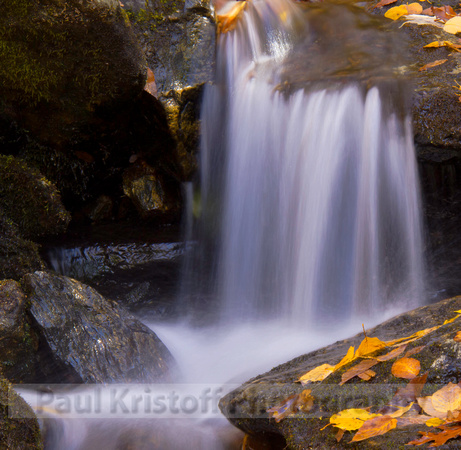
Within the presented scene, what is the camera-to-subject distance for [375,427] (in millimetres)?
1433

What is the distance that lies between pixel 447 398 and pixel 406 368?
194 millimetres

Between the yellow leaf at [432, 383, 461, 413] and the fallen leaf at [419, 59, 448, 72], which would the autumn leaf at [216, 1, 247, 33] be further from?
the yellow leaf at [432, 383, 461, 413]

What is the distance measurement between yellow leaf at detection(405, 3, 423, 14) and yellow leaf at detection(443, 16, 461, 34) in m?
0.57

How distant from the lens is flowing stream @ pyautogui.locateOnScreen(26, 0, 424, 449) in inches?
150

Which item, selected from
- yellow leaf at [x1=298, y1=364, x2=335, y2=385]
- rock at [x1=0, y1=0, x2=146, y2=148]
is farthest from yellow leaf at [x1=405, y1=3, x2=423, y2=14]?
yellow leaf at [x1=298, y1=364, x2=335, y2=385]

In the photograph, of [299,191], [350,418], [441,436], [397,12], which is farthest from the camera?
[397,12]

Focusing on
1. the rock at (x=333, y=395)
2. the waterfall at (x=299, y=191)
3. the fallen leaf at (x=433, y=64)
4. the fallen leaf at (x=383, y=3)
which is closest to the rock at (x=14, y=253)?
the waterfall at (x=299, y=191)

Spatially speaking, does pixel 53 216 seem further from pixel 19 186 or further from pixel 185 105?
pixel 185 105

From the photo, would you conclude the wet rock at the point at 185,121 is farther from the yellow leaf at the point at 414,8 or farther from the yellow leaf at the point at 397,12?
the yellow leaf at the point at 414,8

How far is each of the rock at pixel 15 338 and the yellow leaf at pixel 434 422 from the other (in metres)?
2.39

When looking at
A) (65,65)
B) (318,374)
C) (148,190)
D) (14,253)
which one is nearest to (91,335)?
(14,253)

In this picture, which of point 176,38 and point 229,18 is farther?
point 229,18

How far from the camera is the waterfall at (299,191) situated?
3852mm

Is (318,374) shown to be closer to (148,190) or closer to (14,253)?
(14,253)
